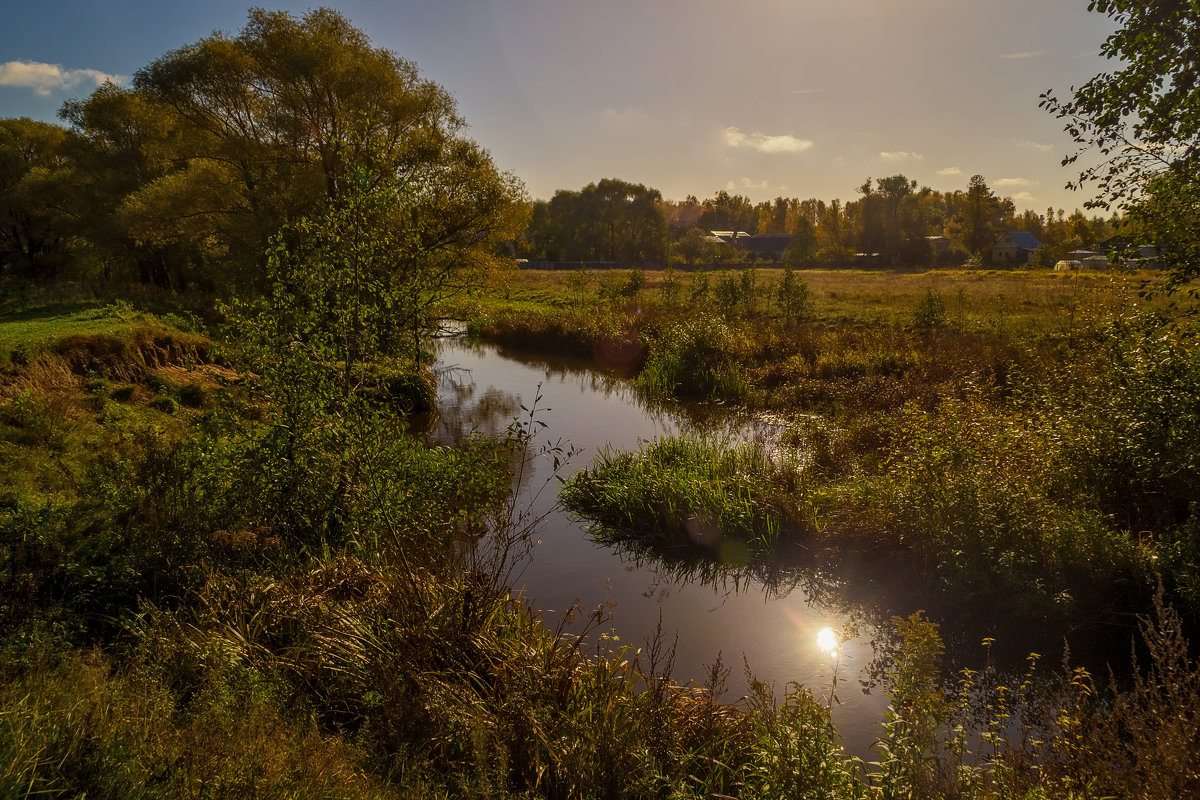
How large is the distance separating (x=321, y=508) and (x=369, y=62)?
737 inches

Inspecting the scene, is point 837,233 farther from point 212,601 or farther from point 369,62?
point 212,601

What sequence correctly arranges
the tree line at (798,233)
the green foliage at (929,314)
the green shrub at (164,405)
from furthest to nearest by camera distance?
the tree line at (798,233)
the green foliage at (929,314)
the green shrub at (164,405)

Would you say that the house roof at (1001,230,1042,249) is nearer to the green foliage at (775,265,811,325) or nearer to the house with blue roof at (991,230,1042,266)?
the house with blue roof at (991,230,1042,266)

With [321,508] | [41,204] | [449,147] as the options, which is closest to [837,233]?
[449,147]

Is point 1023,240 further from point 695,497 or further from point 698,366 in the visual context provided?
point 695,497

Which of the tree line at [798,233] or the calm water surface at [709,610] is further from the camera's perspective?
the tree line at [798,233]

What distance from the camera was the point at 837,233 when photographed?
88.6m

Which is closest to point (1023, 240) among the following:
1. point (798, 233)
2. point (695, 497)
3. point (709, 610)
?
point (798, 233)

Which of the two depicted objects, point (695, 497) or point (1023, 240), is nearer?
point (695, 497)

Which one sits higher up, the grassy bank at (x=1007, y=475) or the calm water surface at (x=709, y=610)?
the grassy bank at (x=1007, y=475)

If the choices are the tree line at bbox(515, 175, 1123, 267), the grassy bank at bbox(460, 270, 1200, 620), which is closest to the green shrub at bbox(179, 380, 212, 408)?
the grassy bank at bbox(460, 270, 1200, 620)

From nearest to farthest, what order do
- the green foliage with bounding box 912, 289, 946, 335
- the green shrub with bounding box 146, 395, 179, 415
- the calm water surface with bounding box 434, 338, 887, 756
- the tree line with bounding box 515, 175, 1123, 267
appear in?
the calm water surface with bounding box 434, 338, 887, 756 < the green shrub with bounding box 146, 395, 179, 415 < the green foliage with bounding box 912, 289, 946, 335 < the tree line with bounding box 515, 175, 1123, 267

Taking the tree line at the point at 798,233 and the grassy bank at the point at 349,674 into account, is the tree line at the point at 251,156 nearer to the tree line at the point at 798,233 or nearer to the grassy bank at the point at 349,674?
the grassy bank at the point at 349,674

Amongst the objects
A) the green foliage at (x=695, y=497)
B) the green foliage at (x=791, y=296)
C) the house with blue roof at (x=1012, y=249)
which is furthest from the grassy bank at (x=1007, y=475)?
the house with blue roof at (x=1012, y=249)
